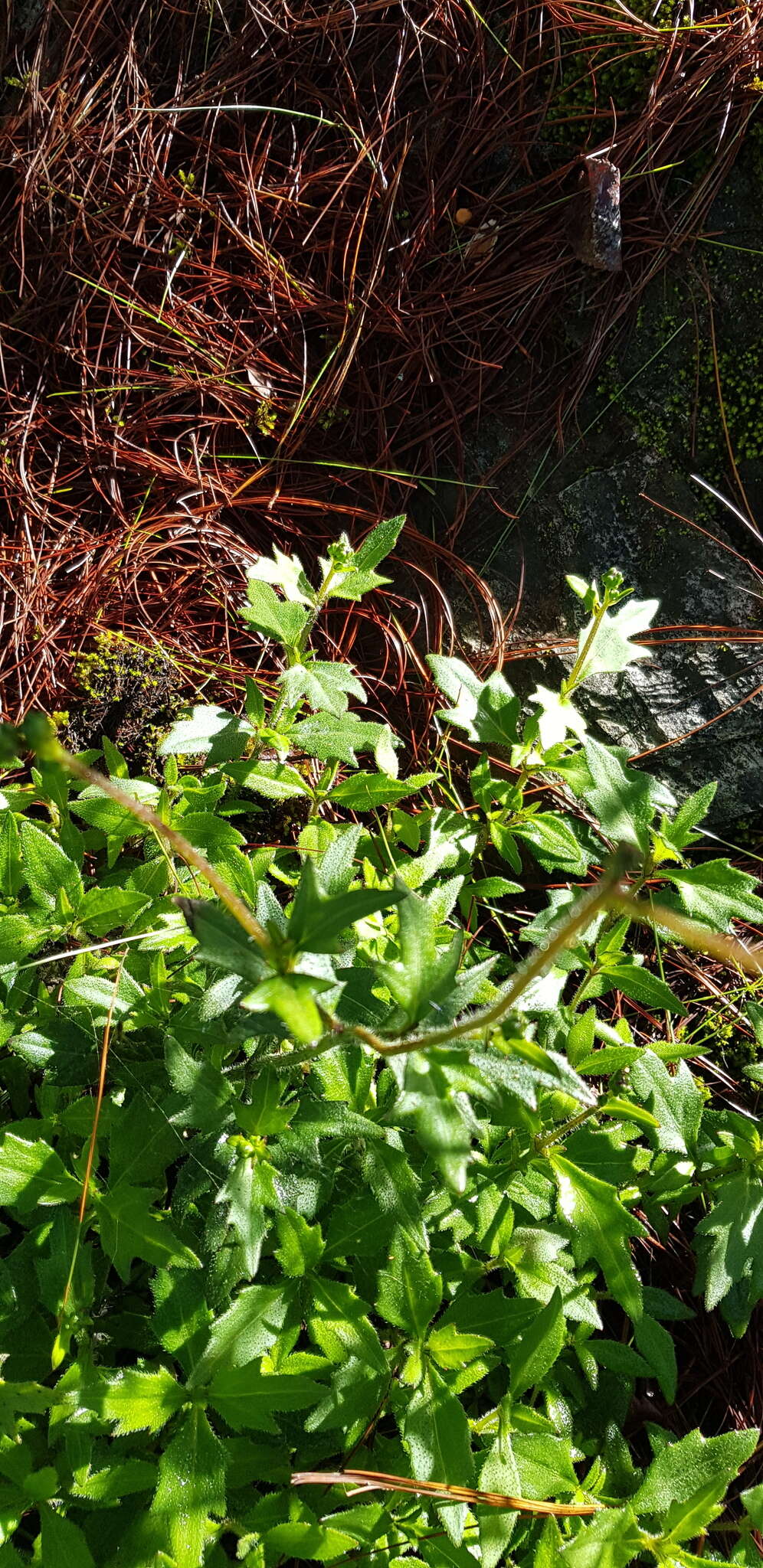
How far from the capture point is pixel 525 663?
112 inches

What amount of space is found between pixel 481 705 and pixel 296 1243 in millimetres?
983

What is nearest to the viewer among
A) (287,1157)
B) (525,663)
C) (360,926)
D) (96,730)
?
(287,1157)

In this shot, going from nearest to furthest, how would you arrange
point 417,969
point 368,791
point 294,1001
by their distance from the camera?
point 294,1001
point 417,969
point 368,791

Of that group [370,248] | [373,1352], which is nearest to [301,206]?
[370,248]

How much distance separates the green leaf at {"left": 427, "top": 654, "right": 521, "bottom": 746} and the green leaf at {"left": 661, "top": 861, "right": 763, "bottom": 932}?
41cm

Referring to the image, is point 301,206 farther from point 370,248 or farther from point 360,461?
point 360,461

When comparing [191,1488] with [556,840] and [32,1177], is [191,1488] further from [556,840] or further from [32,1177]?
[556,840]

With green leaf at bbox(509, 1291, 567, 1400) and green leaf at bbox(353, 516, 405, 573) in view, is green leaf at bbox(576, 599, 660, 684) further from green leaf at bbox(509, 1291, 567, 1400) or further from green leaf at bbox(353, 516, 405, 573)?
green leaf at bbox(509, 1291, 567, 1400)

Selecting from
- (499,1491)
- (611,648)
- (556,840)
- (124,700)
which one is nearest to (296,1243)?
(499,1491)

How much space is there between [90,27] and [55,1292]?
337 centimetres

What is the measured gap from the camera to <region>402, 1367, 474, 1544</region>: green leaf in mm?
1479

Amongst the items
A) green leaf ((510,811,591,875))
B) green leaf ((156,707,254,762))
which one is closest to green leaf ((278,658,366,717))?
green leaf ((156,707,254,762))

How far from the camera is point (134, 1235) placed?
5.07 ft

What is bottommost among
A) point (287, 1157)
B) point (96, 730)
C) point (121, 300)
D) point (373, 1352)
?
point (96, 730)
